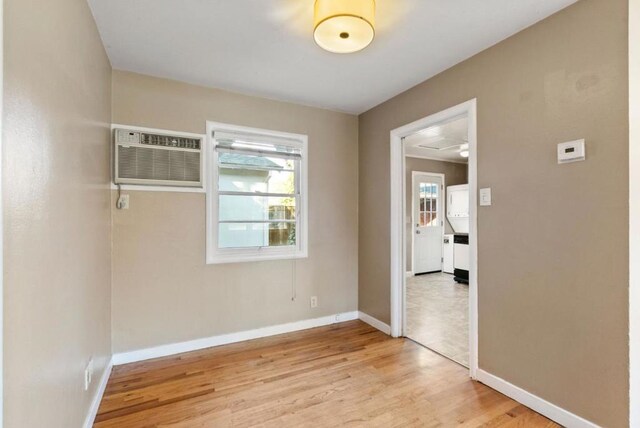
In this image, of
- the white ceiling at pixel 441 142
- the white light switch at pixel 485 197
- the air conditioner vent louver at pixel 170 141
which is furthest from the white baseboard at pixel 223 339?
the white ceiling at pixel 441 142

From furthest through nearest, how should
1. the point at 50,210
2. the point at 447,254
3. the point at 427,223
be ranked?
1. the point at 447,254
2. the point at 427,223
3. the point at 50,210

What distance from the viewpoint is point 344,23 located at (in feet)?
5.37

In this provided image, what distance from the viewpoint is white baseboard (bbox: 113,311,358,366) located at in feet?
8.58

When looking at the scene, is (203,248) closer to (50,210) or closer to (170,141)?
(170,141)

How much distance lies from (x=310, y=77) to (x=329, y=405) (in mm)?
2618

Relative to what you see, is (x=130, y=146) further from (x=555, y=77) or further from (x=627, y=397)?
Result: (x=627, y=397)

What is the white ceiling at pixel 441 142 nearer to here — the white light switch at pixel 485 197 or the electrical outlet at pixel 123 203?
the white light switch at pixel 485 197

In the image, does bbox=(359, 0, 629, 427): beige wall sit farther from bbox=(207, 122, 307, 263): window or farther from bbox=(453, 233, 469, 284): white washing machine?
bbox=(453, 233, 469, 284): white washing machine

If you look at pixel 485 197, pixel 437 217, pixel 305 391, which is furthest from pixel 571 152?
pixel 437 217

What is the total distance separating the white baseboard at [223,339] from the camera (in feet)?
8.58

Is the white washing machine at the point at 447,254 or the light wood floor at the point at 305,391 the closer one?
the light wood floor at the point at 305,391

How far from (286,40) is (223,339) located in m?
2.70

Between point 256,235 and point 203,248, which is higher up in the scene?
point 256,235
